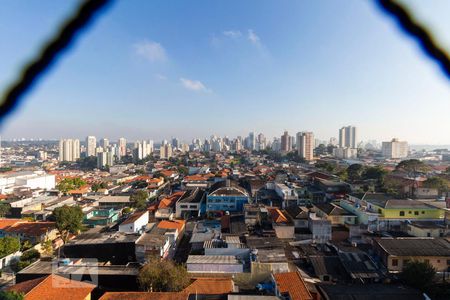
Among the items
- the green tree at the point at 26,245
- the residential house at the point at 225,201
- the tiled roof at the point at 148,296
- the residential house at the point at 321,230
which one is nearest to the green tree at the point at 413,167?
the residential house at the point at 225,201

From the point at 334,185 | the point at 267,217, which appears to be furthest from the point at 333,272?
the point at 334,185

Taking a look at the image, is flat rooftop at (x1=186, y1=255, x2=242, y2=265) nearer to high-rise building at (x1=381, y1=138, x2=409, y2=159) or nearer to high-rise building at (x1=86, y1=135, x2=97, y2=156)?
high-rise building at (x1=381, y1=138, x2=409, y2=159)

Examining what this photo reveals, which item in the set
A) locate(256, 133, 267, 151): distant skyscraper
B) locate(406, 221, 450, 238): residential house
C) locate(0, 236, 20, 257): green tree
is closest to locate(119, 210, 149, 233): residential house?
locate(0, 236, 20, 257): green tree

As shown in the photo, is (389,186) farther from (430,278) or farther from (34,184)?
(34,184)

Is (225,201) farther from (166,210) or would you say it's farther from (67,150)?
(67,150)

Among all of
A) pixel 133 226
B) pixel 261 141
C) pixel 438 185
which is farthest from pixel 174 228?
pixel 261 141
